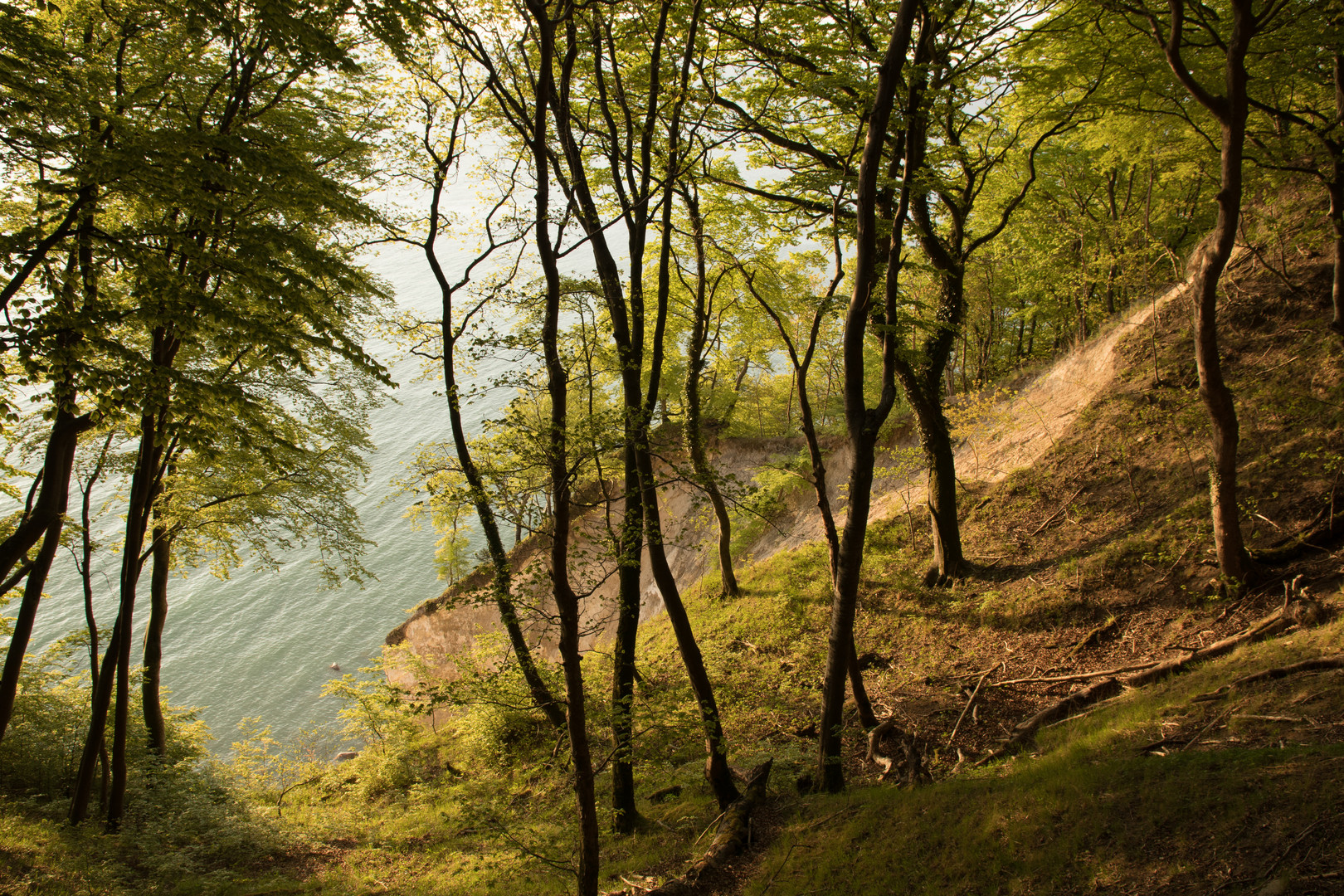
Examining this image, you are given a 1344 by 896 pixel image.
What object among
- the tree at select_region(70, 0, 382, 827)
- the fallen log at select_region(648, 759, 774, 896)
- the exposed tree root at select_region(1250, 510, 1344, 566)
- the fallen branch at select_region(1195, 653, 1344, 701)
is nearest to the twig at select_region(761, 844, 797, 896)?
the fallen log at select_region(648, 759, 774, 896)

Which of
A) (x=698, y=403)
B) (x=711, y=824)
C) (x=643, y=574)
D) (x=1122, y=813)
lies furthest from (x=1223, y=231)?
(x=643, y=574)

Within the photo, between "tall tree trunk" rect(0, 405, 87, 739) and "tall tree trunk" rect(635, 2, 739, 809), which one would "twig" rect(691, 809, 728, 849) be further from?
"tall tree trunk" rect(0, 405, 87, 739)

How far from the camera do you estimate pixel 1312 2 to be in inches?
328

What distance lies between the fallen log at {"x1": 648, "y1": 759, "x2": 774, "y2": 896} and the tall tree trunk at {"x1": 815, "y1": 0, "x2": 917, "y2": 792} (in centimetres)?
71

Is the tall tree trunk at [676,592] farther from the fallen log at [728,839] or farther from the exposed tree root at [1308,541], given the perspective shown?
the exposed tree root at [1308,541]

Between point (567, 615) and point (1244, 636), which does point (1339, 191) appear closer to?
point (1244, 636)

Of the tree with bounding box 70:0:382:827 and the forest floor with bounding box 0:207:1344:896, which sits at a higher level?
the tree with bounding box 70:0:382:827

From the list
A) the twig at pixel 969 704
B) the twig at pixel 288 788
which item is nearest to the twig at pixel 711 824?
the twig at pixel 969 704

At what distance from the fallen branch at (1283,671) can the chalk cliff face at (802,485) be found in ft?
15.5

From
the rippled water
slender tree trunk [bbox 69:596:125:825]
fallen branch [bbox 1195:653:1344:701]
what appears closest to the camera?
fallen branch [bbox 1195:653:1344:701]

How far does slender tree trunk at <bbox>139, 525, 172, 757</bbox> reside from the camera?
1219cm

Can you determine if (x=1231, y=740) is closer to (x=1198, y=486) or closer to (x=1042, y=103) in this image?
(x=1198, y=486)

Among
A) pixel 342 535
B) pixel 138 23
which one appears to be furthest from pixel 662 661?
pixel 138 23

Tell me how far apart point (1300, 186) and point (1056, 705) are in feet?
38.3
